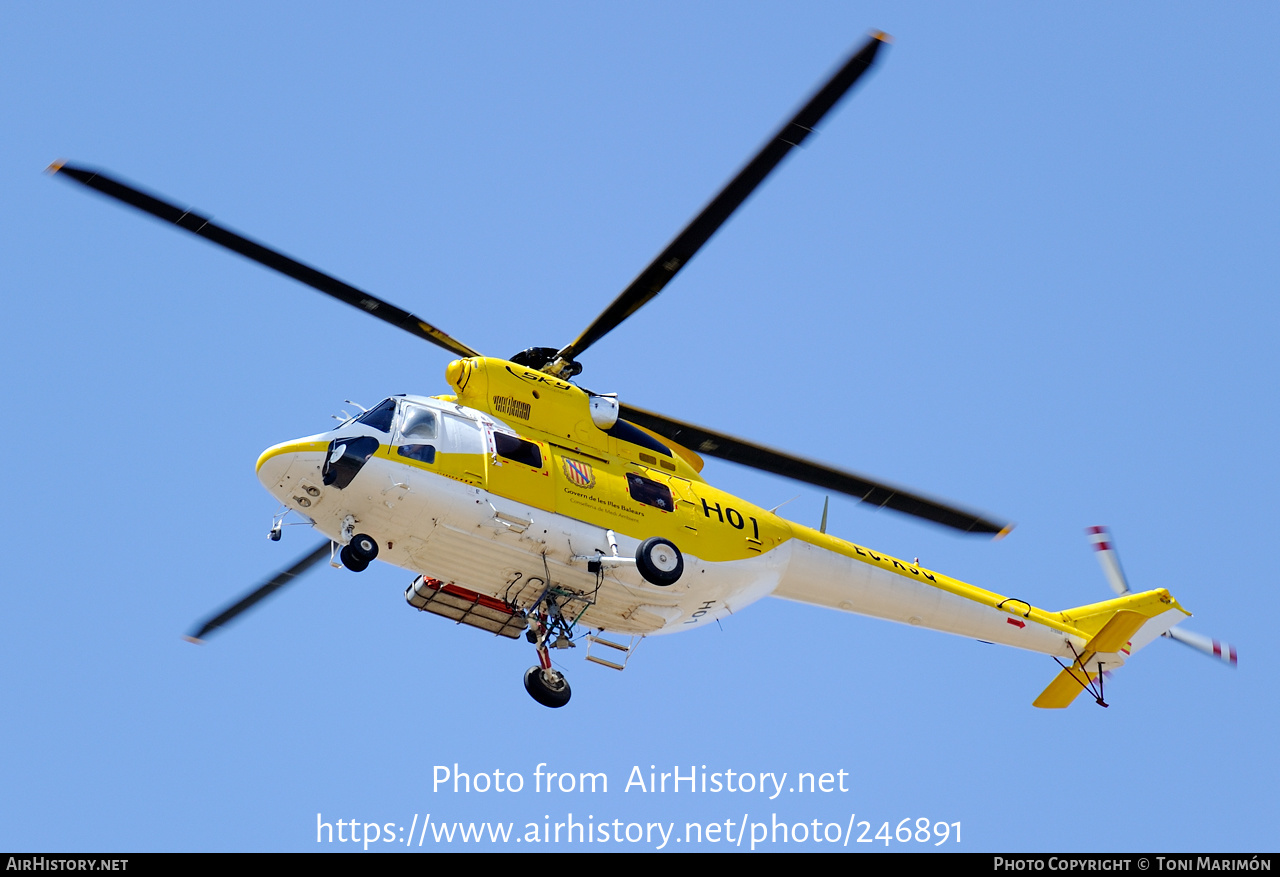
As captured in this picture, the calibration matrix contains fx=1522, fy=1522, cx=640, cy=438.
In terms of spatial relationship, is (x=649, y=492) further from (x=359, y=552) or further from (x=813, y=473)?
(x=359, y=552)

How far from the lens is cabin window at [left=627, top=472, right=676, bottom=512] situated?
21125mm

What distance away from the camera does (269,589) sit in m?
22.2

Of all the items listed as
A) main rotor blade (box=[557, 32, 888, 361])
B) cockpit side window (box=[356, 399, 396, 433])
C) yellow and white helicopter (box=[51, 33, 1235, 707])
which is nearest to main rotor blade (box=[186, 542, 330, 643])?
yellow and white helicopter (box=[51, 33, 1235, 707])

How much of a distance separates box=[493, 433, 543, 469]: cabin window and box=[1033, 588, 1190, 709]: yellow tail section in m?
9.87

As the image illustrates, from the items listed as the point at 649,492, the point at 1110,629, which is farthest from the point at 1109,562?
the point at 649,492

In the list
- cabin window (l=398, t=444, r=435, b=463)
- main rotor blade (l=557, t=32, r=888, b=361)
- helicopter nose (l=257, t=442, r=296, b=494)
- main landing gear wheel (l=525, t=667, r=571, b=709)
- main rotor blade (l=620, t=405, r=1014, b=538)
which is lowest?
main landing gear wheel (l=525, t=667, r=571, b=709)

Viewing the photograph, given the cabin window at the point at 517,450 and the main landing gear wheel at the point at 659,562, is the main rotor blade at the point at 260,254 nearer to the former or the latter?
the cabin window at the point at 517,450

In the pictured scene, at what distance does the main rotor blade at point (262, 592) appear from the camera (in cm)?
2200

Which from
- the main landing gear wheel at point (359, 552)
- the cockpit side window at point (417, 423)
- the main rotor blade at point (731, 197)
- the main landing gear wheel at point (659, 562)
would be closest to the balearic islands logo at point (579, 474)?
the main landing gear wheel at point (659, 562)

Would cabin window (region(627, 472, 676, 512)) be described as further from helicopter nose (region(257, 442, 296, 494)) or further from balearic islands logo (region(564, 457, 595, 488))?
helicopter nose (region(257, 442, 296, 494))

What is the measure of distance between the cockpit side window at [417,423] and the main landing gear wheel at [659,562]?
316 cm

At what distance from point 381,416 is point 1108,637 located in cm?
1249

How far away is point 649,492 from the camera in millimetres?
21266
